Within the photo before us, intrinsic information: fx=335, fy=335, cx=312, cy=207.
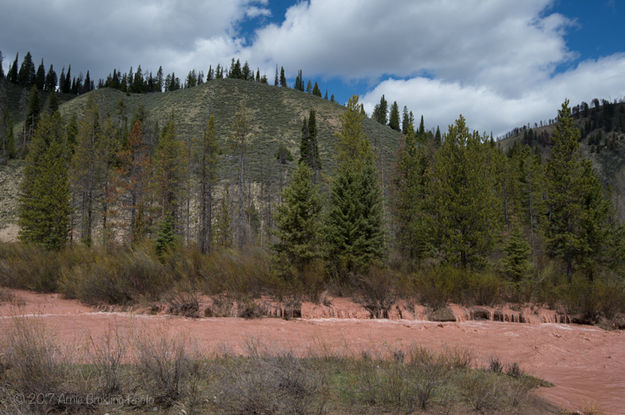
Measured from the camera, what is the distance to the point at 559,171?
20.2 meters

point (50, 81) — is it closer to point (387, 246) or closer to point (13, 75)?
point (13, 75)

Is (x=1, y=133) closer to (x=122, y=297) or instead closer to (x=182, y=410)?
(x=122, y=297)

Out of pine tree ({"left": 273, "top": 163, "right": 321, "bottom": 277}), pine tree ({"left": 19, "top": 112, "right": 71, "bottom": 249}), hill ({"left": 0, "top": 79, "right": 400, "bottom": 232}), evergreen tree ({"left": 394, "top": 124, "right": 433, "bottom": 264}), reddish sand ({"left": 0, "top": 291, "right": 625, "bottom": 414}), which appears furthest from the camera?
hill ({"left": 0, "top": 79, "right": 400, "bottom": 232})

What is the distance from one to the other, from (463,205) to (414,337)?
9.39 meters

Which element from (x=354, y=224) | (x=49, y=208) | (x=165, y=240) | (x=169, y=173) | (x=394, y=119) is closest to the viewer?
(x=354, y=224)

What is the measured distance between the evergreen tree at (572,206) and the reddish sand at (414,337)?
967cm

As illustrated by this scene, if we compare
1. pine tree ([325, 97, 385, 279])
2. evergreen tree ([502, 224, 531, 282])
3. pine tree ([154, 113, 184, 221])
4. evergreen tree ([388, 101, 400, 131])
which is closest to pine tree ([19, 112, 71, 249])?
pine tree ([154, 113, 184, 221])

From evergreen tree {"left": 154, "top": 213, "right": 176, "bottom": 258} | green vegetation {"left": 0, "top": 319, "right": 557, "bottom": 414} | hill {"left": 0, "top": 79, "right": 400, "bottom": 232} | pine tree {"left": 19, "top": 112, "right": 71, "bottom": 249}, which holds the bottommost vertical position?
green vegetation {"left": 0, "top": 319, "right": 557, "bottom": 414}

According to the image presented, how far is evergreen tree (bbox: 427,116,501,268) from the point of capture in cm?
1653

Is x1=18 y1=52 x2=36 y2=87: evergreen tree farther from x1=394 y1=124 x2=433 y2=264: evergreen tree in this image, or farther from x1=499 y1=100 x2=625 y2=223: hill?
x1=499 y1=100 x2=625 y2=223: hill

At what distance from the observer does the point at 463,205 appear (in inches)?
659

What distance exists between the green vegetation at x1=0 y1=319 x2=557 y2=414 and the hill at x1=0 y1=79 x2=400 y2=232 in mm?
45170

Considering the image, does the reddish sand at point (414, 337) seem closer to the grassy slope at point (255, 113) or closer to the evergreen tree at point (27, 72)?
the grassy slope at point (255, 113)

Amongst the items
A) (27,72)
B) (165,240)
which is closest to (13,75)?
(27,72)
